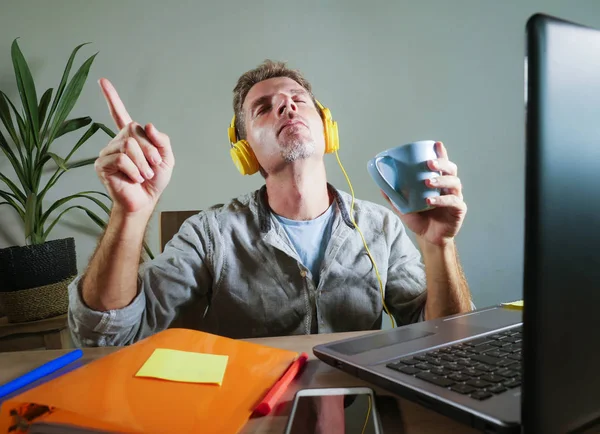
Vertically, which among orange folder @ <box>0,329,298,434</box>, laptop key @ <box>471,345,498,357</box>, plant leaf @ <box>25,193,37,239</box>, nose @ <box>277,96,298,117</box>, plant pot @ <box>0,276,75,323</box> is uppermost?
nose @ <box>277,96,298,117</box>

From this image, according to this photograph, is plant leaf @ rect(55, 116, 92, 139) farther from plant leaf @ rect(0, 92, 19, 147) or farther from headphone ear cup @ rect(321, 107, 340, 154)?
headphone ear cup @ rect(321, 107, 340, 154)

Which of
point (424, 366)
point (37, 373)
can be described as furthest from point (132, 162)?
point (424, 366)

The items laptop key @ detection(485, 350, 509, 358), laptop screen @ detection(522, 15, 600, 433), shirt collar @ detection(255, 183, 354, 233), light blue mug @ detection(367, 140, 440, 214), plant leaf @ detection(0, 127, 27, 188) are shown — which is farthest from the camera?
plant leaf @ detection(0, 127, 27, 188)

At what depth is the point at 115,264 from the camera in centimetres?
82

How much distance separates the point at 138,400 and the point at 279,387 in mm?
148

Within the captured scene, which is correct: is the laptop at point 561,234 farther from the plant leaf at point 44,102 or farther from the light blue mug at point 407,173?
the plant leaf at point 44,102

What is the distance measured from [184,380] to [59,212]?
1.50m

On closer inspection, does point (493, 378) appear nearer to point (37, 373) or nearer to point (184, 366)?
point (184, 366)

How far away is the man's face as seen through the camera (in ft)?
3.81

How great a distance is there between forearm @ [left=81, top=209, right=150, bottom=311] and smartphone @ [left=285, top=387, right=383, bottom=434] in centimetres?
50

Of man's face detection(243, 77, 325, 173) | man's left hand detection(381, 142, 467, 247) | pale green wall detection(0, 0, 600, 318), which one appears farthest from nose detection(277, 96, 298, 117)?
pale green wall detection(0, 0, 600, 318)

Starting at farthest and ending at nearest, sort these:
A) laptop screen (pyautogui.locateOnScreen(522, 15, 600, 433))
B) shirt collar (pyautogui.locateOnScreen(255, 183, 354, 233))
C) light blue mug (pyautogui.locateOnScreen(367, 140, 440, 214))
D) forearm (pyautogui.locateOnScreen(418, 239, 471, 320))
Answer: shirt collar (pyautogui.locateOnScreen(255, 183, 354, 233)) → forearm (pyautogui.locateOnScreen(418, 239, 471, 320)) → light blue mug (pyautogui.locateOnScreen(367, 140, 440, 214)) → laptop screen (pyautogui.locateOnScreen(522, 15, 600, 433))

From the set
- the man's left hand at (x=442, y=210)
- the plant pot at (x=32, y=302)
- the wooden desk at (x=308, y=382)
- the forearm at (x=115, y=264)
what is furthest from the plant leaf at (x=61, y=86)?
the man's left hand at (x=442, y=210)

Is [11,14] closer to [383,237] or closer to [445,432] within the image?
[383,237]
